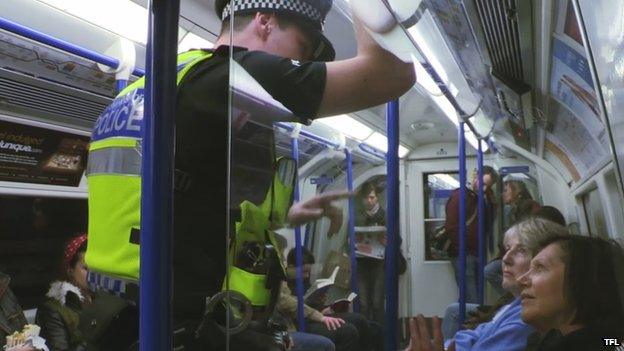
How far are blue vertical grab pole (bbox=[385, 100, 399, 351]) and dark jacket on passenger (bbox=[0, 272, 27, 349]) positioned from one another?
433 centimetres

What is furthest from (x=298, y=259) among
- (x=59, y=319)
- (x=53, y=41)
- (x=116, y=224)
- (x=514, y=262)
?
(x=59, y=319)

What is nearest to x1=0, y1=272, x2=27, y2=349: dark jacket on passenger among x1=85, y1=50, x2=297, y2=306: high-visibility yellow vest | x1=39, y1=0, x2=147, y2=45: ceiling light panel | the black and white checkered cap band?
x1=39, y1=0, x2=147, y2=45: ceiling light panel

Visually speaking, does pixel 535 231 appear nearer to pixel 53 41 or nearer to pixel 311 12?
pixel 311 12

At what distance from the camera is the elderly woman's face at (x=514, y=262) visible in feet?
3.14

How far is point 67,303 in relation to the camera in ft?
16.8

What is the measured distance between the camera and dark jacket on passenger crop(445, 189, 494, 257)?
112cm

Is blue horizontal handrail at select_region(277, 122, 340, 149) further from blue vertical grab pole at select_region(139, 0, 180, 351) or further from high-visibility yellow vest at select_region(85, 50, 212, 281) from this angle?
high-visibility yellow vest at select_region(85, 50, 212, 281)

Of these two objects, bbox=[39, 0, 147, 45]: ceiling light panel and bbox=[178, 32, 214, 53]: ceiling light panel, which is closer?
bbox=[39, 0, 147, 45]: ceiling light panel

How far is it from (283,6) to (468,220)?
629mm

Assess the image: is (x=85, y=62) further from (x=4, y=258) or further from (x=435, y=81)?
(x=435, y=81)

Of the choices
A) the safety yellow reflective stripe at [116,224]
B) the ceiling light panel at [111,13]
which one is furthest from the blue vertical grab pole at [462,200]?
the ceiling light panel at [111,13]

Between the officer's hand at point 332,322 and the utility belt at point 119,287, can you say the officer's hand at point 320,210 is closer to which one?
the officer's hand at point 332,322

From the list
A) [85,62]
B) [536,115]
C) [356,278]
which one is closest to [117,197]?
[356,278]

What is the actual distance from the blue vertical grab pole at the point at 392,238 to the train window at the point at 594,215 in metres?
0.39
